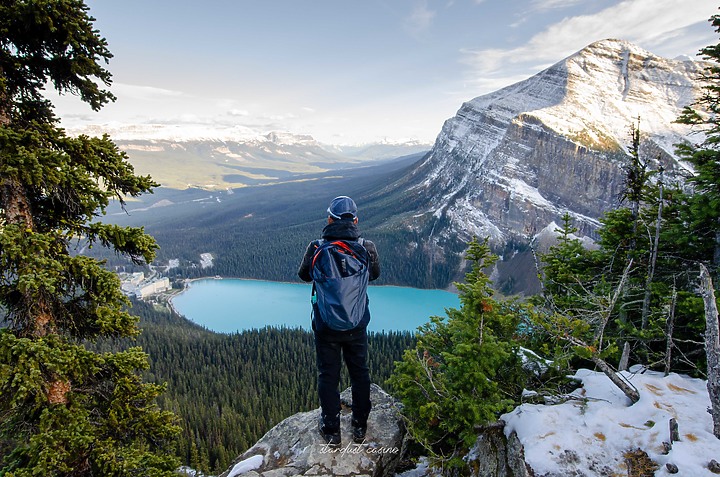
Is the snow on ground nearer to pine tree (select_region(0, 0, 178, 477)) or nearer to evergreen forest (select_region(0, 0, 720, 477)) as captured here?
evergreen forest (select_region(0, 0, 720, 477))

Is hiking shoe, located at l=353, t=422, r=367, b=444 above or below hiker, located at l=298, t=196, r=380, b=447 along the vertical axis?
below

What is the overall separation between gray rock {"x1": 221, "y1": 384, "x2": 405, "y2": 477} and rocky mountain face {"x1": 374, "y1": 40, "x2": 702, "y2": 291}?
128743 millimetres

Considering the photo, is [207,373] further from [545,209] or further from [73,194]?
[545,209]

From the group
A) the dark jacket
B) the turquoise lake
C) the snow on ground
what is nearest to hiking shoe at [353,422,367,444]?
the dark jacket

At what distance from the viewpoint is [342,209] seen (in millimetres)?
6258

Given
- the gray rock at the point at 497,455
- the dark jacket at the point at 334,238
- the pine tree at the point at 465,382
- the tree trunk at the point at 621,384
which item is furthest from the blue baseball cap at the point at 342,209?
the tree trunk at the point at 621,384

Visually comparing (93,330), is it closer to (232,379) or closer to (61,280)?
(61,280)

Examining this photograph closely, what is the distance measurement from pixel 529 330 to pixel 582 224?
143m

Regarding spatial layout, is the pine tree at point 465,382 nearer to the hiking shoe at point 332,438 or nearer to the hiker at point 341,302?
the hiker at point 341,302

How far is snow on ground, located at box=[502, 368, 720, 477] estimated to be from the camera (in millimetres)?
4867

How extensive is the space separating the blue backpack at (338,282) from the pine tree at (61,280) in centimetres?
288

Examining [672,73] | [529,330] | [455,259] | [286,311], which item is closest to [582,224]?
[455,259]

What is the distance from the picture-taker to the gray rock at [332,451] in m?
6.48

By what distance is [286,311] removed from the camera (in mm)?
113000
